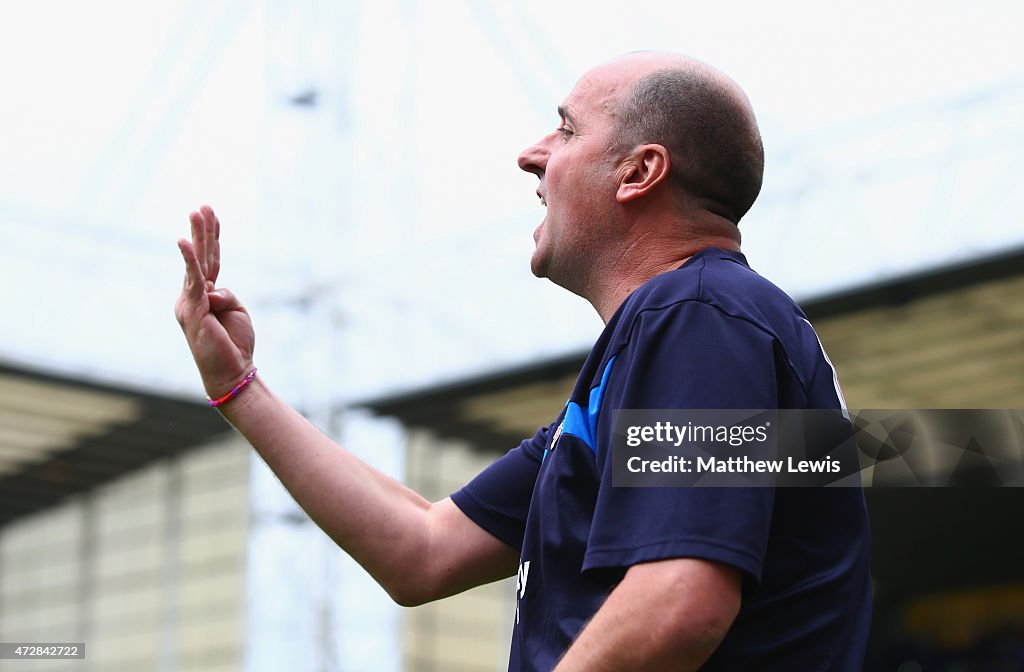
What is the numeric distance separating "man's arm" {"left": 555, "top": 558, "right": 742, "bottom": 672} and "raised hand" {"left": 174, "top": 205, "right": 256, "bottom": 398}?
86cm

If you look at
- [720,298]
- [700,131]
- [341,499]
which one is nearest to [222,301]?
[341,499]

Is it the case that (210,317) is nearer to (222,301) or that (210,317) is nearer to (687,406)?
(222,301)

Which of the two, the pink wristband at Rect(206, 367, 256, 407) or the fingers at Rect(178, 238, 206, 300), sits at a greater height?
the fingers at Rect(178, 238, 206, 300)

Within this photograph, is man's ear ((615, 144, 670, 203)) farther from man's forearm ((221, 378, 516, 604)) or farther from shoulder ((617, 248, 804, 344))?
man's forearm ((221, 378, 516, 604))

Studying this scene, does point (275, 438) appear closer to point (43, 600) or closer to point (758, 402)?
point (758, 402)

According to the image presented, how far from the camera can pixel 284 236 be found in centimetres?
1302

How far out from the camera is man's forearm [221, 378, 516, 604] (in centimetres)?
204

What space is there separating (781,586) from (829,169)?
8722 millimetres

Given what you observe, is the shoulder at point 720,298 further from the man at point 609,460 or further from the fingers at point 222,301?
the fingers at point 222,301

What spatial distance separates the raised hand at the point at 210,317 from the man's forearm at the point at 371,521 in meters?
0.04

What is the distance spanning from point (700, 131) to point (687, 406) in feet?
1.44

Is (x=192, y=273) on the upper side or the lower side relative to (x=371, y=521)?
upper

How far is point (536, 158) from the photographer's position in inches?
75.9

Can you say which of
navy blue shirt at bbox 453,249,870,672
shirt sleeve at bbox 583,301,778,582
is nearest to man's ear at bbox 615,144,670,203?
navy blue shirt at bbox 453,249,870,672
